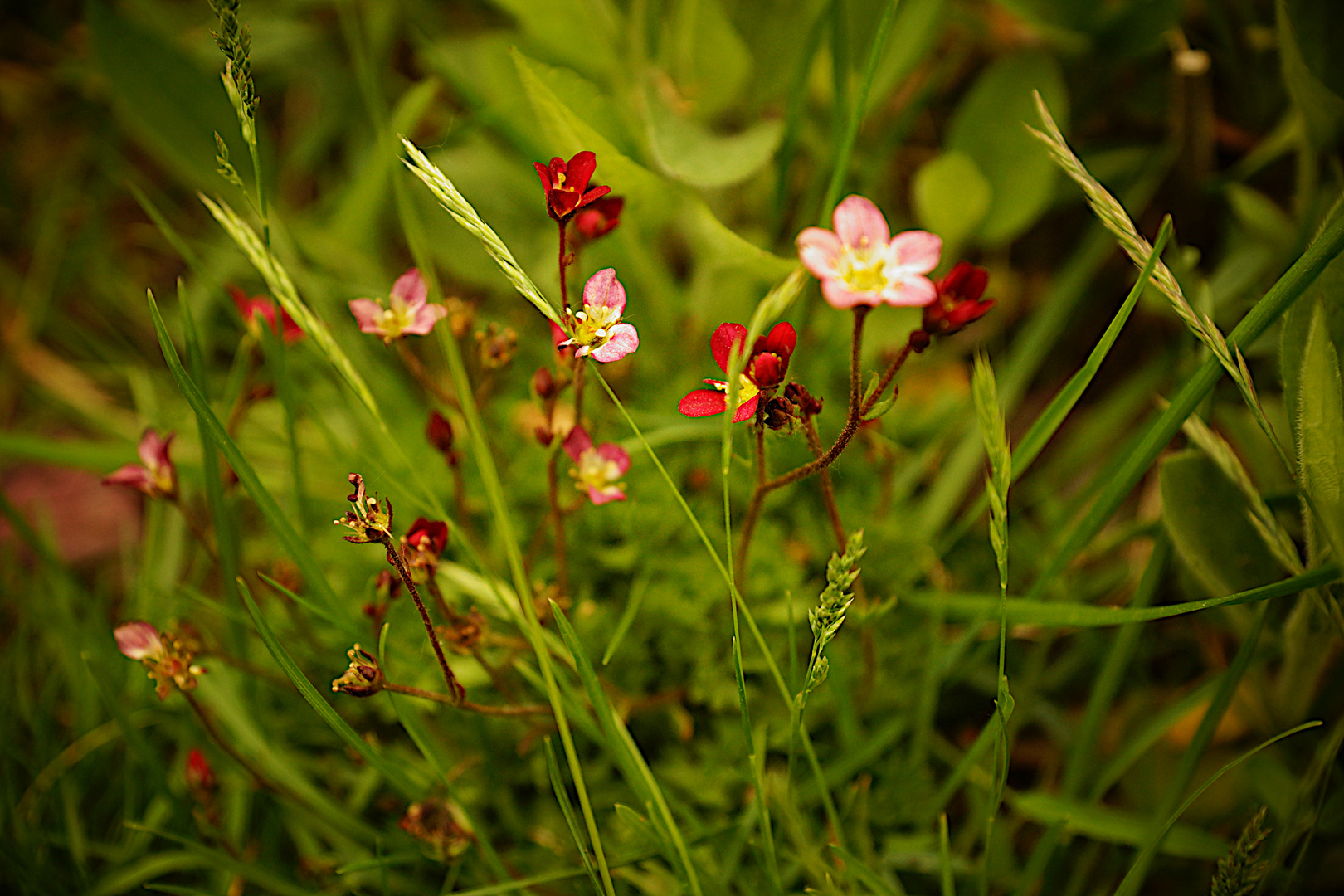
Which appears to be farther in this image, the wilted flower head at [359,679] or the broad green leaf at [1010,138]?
the broad green leaf at [1010,138]

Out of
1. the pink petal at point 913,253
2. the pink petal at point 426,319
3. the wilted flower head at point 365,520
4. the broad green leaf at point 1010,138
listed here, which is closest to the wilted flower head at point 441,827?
the wilted flower head at point 365,520

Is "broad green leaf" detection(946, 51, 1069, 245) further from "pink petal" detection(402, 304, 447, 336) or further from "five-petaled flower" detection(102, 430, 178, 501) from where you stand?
"five-petaled flower" detection(102, 430, 178, 501)

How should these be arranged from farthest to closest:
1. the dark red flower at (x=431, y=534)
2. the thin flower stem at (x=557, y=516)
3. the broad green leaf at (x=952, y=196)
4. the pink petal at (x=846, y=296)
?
the broad green leaf at (x=952, y=196), the thin flower stem at (x=557, y=516), the dark red flower at (x=431, y=534), the pink petal at (x=846, y=296)

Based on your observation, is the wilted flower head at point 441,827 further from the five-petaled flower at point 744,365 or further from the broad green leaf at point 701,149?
the broad green leaf at point 701,149

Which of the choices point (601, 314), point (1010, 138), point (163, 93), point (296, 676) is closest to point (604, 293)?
point (601, 314)

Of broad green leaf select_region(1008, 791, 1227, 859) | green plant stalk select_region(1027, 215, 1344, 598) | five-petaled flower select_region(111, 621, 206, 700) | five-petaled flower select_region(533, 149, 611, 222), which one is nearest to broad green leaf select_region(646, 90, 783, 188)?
five-petaled flower select_region(533, 149, 611, 222)

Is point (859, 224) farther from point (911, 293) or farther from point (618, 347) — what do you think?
point (618, 347)

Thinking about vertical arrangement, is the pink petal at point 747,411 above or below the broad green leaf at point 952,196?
above
